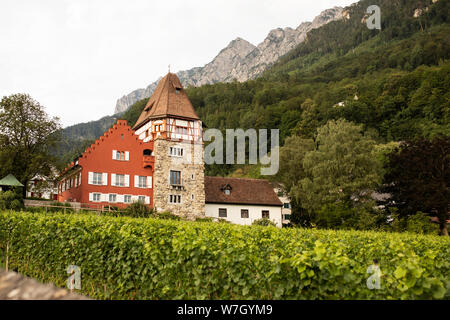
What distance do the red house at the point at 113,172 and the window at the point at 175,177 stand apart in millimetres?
2120

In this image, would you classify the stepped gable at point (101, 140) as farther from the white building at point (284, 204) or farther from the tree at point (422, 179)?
the tree at point (422, 179)

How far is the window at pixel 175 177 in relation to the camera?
43375mm

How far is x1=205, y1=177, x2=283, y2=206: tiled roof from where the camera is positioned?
4547cm

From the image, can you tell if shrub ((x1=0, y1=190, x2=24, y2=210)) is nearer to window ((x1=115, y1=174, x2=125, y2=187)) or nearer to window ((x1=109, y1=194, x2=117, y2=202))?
window ((x1=109, y1=194, x2=117, y2=202))

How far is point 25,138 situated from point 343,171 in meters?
33.8

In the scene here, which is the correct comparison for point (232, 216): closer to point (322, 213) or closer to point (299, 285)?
point (322, 213)

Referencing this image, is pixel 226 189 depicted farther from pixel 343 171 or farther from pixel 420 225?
pixel 420 225

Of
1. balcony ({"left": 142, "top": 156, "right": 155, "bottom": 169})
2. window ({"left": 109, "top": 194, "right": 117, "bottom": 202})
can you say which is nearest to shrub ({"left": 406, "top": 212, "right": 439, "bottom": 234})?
balcony ({"left": 142, "top": 156, "right": 155, "bottom": 169})

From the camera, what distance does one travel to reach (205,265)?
9.57 metres

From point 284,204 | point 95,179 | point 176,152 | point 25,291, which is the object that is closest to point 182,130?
point 176,152

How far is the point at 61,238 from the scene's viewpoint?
14.5m

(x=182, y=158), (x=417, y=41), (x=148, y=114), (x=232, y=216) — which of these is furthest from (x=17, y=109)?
(x=417, y=41)

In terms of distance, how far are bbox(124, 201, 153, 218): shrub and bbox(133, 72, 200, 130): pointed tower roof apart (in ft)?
35.4
